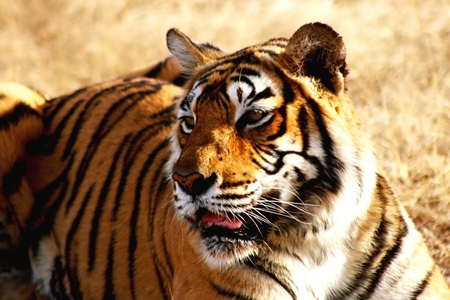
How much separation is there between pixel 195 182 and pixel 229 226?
0.68 feet

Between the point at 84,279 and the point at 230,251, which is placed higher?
the point at 230,251

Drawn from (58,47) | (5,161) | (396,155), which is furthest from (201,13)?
(5,161)

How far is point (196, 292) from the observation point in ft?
7.73

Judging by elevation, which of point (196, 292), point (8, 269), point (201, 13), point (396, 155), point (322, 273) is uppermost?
point (201, 13)

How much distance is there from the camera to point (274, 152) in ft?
7.11

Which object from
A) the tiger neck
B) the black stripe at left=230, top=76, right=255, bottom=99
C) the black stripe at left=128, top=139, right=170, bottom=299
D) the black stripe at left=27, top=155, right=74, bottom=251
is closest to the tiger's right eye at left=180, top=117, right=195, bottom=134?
the black stripe at left=230, top=76, right=255, bottom=99

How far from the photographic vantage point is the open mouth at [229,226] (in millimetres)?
2176

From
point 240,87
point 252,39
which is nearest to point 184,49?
point 240,87

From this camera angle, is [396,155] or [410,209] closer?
[410,209]

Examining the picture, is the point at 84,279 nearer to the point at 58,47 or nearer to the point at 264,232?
the point at 264,232

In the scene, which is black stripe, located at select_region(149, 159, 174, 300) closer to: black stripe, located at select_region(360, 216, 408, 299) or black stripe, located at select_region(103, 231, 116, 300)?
black stripe, located at select_region(103, 231, 116, 300)

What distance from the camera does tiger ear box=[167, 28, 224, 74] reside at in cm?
261

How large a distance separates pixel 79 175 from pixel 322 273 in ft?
4.14

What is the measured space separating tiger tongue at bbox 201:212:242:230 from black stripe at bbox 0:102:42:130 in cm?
145
